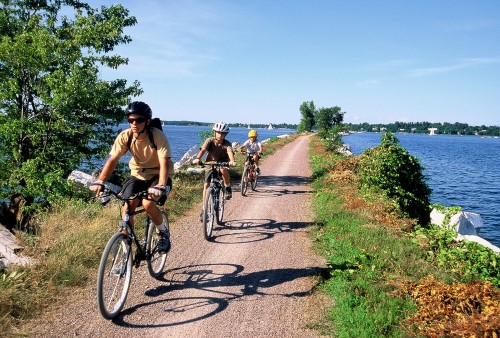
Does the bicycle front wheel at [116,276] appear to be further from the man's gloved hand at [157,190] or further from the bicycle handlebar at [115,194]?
the man's gloved hand at [157,190]

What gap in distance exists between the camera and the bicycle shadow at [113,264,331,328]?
464cm

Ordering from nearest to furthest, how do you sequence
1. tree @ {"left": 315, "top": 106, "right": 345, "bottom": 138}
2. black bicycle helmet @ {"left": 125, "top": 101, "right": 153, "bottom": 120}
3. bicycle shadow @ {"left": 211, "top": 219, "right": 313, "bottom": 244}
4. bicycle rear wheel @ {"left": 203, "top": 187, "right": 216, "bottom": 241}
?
black bicycle helmet @ {"left": 125, "top": 101, "right": 153, "bottom": 120}
bicycle rear wheel @ {"left": 203, "top": 187, "right": 216, "bottom": 241}
bicycle shadow @ {"left": 211, "top": 219, "right": 313, "bottom": 244}
tree @ {"left": 315, "top": 106, "right": 345, "bottom": 138}

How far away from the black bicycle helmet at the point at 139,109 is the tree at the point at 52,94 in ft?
24.9

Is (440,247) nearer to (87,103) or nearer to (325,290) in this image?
(325,290)

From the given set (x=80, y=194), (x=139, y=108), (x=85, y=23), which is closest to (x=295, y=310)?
(x=139, y=108)

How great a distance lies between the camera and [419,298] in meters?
4.73

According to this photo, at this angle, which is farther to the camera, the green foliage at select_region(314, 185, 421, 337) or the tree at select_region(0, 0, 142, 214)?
the tree at select_region(0, 0, 142, 214)

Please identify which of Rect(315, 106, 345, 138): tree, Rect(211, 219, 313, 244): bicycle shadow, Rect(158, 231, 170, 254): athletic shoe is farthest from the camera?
Rect(315, 106, 345, 138): tree

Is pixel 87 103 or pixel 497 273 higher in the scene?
pixel 87 103

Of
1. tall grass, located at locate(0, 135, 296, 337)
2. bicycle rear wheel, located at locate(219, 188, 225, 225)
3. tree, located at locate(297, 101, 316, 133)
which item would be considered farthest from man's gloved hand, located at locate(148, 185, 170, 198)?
tree, located at locate(297, 101, 316, 133)

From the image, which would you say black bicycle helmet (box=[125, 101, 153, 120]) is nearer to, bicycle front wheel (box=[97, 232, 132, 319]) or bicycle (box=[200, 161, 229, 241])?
bicycle front wheel (box=[97, 232, 132, 319])

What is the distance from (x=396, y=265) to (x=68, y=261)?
18.7 feet

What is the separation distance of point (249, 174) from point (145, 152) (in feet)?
29.8

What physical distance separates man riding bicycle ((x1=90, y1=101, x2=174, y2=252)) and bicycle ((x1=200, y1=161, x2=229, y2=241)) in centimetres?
245
